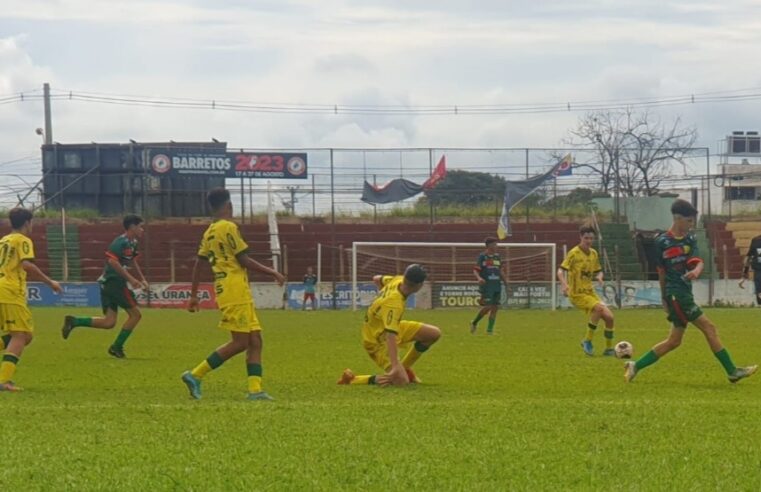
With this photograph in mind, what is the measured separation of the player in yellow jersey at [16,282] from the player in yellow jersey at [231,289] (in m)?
2.38

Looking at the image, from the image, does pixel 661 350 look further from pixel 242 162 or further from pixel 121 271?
pixel 242 162

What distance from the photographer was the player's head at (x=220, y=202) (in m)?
10.4

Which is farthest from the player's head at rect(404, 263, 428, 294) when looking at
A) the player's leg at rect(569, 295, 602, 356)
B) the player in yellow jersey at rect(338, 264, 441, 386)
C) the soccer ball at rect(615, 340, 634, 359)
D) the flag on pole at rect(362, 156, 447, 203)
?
the flag on pole at rect(362, 156, 447, 203)

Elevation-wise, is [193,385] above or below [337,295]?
above

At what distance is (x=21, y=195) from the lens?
5238cm

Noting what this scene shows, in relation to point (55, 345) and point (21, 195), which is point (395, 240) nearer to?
point (21, 195)

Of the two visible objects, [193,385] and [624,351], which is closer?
[193,385]

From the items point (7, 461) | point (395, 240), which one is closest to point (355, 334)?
point (7, 461)

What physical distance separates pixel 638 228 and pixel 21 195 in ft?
94.8

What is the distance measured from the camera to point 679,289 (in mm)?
12008

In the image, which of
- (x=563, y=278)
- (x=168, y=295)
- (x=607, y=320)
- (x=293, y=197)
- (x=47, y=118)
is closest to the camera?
(x=607, y=320)

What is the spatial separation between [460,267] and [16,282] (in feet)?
108

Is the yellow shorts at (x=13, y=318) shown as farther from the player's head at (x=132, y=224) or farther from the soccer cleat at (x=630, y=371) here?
the soccer cleat at (x=630, y=371)

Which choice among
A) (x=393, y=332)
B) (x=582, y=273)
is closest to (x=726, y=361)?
(x=393, y=332)
